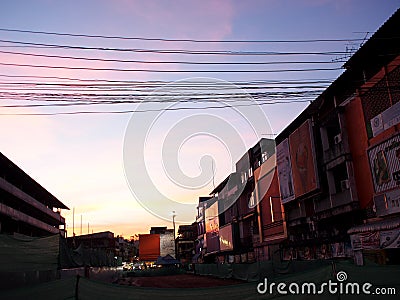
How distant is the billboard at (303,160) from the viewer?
2920 cm

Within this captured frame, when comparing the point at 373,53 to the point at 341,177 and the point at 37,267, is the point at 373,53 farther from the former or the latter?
the point at 37,267

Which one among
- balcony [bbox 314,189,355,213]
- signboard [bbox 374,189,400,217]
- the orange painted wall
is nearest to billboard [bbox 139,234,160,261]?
balcony [bbox 314,189,355,213]

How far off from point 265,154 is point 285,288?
35197 mm

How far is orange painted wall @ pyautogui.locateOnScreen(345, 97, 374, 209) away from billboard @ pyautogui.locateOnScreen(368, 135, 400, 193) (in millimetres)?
1644

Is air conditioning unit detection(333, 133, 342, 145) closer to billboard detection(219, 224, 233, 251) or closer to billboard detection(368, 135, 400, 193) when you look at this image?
billboard detection(368, 135, 400, 193)

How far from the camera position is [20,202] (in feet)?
195

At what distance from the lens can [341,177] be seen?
92.0ft

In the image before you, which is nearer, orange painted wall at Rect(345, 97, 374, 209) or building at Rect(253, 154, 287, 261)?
orange painted wall at Rect(345, 97, 374, 209)

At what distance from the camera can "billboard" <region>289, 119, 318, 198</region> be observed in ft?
95.8

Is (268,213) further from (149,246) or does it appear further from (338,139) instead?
(149,246)

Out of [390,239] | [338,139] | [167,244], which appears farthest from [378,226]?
[167,244]

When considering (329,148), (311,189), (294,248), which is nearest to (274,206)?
(294,248)

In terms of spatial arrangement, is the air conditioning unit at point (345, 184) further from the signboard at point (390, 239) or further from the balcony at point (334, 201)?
the signboard at point (390, 239)

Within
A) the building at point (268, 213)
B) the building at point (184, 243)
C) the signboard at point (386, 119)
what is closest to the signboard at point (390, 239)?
the signboard at point (386, 119)
